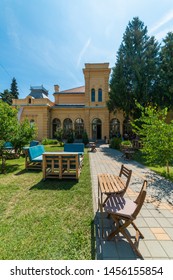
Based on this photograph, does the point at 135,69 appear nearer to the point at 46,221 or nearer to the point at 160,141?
the point at 160,141

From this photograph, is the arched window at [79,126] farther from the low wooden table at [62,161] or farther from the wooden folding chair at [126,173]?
the wooden folding chair at [126,173]

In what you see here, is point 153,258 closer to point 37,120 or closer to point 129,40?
point 129,40

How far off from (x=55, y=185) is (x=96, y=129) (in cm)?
2133

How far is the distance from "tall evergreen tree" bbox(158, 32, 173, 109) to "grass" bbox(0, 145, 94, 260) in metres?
18.2

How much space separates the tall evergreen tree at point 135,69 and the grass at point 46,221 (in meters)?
16.5

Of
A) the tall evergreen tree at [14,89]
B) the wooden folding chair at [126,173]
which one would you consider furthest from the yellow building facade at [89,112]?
the tall evergreen tree at [14,89]

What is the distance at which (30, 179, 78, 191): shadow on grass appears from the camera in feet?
16.9

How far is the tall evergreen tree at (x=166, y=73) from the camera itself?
742 inches

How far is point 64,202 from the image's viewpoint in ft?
13.5

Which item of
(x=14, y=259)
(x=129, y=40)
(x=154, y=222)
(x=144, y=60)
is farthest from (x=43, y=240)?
(x=129, y=40)

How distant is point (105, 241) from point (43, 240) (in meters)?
1.09

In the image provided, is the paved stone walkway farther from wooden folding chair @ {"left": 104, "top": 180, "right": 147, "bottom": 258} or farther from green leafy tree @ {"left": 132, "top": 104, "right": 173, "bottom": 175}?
green leafy tree @ {"left": 132, "top": 104, "right": 173, "bottom": 175}

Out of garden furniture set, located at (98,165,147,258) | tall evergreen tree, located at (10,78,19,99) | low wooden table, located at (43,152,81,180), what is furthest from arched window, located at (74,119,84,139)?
tall evergreen tree, located at (10,78,19,99)
